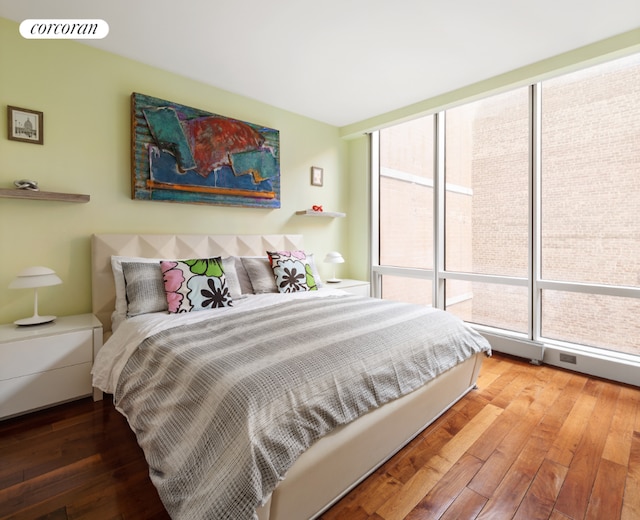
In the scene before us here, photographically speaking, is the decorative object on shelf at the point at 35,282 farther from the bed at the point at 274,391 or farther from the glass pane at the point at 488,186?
the glass pane at the point at 488,186

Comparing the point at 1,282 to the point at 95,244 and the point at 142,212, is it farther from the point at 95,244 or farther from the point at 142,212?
the point at 142,212

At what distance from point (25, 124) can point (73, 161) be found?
1.14ft

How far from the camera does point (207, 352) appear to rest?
5.15ft

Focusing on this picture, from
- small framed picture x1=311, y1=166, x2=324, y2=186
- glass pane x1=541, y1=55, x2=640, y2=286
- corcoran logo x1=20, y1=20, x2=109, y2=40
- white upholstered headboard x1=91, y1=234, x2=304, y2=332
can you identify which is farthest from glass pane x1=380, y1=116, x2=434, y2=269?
corcoran logo x1=20, y1=20, x2=109, y2=40

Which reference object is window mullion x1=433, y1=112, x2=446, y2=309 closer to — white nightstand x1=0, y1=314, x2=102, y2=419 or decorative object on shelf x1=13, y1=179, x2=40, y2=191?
white nightstand x1=0, y1=314, x2=102, y2=419

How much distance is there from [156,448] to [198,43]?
2800 mm

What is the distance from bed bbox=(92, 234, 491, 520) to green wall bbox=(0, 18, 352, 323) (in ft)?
0.95

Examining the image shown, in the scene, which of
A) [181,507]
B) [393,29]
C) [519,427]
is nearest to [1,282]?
[181,507]

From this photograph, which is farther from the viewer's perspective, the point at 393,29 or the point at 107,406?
the point at 393,29

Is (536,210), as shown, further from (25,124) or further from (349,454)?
(25,124)

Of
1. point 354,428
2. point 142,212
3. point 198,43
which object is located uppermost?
point 198,43

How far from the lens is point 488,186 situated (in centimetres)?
348

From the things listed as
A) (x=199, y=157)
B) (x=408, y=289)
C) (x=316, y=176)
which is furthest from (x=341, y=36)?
(x=408, y=289)

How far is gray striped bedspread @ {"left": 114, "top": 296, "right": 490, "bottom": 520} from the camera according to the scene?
3.74 ft
